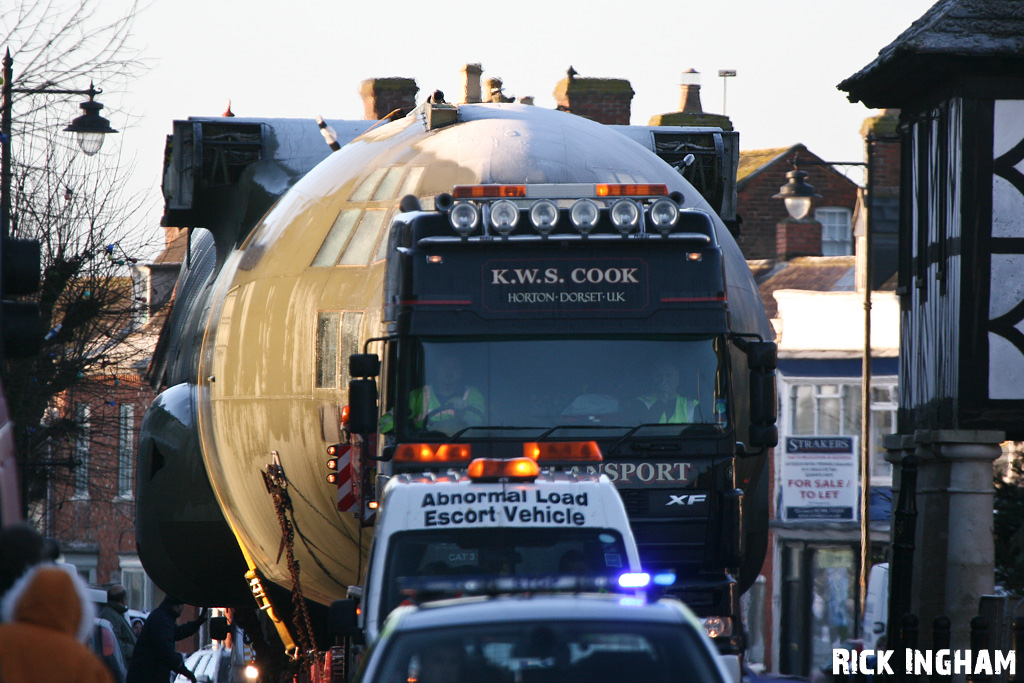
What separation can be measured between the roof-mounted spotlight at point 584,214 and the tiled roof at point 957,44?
677cm

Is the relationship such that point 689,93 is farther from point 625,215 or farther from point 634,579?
point 634,579

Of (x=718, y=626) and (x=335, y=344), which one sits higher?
(x=335, y=344)

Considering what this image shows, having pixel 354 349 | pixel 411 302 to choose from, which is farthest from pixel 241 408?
pixel 411 302

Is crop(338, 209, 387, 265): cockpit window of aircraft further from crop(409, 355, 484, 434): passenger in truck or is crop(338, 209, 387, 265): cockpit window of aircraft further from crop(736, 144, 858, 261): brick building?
crop(736, 144, 858, 261): brick building

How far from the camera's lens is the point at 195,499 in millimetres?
13789

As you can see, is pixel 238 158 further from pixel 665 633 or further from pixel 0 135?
pixel 665 633

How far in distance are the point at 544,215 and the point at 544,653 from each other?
5.30 meters

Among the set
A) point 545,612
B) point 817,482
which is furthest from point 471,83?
point 817,482

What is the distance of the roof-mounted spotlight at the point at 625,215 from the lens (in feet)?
36.0

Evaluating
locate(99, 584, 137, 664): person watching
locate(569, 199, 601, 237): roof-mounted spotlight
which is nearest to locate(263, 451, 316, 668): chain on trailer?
locate(569, 199, 601, 237): roof-mounted spotlight

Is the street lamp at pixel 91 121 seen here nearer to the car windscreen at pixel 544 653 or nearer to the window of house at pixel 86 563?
the car windscreen at pixel 544 653

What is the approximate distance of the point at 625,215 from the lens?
36.0 feet

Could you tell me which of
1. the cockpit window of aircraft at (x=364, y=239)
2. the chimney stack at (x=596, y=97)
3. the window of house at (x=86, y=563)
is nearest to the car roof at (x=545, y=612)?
the cockpit window of aircraft at (x=364, y=239)

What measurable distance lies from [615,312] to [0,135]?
916cm
